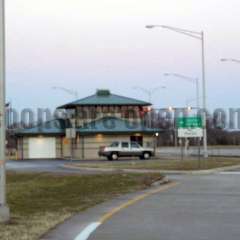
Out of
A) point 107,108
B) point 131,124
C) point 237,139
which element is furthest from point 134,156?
point 237,139

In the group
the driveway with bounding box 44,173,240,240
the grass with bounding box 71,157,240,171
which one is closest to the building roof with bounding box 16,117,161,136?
the grass with bounding box 71,157,240,171

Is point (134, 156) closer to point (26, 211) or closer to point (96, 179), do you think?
point (96, 179)

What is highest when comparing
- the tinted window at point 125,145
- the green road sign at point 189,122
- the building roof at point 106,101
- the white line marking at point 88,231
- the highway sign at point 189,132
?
the building roof at point 106,101

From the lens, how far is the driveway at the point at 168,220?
11805 millimetres

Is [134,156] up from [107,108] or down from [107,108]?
down

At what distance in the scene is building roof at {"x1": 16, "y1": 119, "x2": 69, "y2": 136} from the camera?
74.6m

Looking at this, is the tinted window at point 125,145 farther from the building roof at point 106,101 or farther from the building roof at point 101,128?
the building roof at point 106,101

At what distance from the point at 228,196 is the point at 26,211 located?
6723 mm

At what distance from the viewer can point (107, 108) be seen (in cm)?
8119

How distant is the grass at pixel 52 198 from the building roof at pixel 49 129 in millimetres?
43600

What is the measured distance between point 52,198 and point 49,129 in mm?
56809

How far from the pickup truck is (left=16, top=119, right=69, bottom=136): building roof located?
33.9 feet

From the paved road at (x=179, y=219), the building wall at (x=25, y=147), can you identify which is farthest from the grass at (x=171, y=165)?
the building wall at (x=25, y=147)

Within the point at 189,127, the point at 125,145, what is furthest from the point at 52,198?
the point at 125,145
